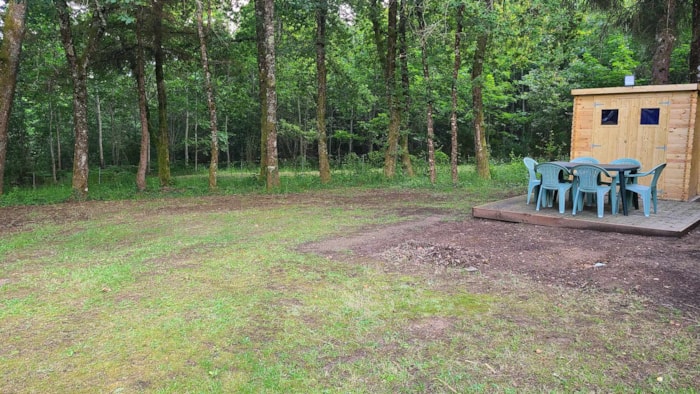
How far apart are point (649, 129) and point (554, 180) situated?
9.63 ft

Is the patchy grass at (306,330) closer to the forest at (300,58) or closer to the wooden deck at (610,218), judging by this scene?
Result: the wooden deck at (610,218)

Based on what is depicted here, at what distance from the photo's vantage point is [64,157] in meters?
21.8

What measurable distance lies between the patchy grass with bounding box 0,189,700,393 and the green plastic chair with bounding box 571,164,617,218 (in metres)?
3.08

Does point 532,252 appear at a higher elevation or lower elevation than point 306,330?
higher

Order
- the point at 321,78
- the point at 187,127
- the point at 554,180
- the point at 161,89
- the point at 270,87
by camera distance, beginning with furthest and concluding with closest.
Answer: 1. the point at 187,127
2. the point at 161,89
3. the point at 321,78
4. the point at 270,87
5. the point at 554,180

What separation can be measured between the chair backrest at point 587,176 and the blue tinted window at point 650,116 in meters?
2.70

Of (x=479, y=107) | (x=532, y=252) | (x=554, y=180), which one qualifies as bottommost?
(x=532, y=252)

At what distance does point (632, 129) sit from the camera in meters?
8.23

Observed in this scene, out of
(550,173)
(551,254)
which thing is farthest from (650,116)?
(551,254)

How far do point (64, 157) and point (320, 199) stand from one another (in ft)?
58.5

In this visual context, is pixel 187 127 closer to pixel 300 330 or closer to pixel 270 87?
pixel 270 87

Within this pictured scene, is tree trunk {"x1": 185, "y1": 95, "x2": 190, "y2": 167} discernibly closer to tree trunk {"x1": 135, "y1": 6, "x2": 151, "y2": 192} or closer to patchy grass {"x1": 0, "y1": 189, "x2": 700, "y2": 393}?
tree trunk {"x1": 135, "y1": 6, "x2": 151, "y2": 192}

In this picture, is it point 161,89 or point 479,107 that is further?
point 161,89

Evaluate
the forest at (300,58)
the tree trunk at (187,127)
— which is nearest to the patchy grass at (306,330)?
the forest at (300,58)
